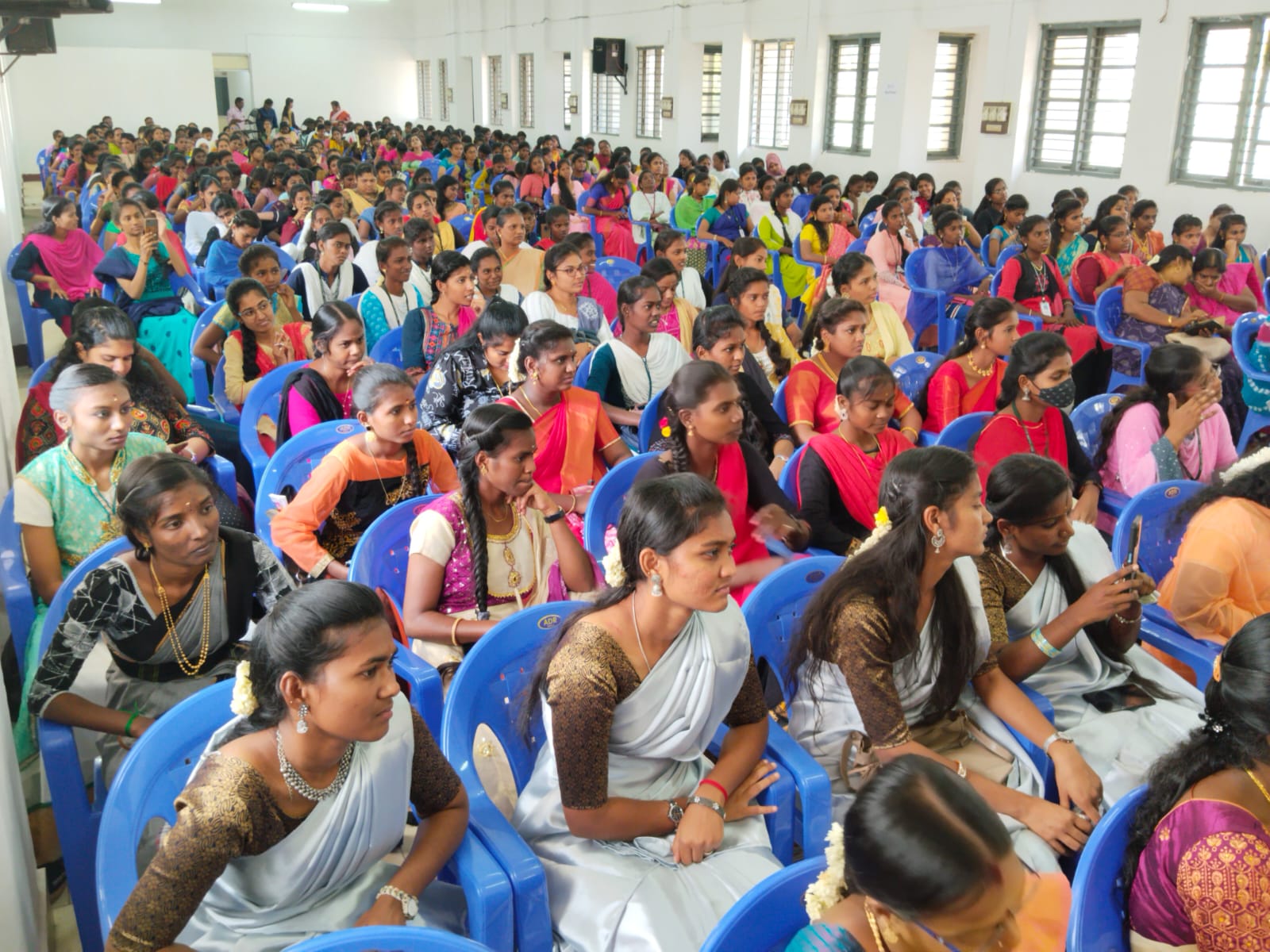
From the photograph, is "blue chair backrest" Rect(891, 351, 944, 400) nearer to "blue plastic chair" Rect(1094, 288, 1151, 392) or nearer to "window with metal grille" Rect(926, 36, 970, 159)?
"blue plastic chair" Rect(1094, 288, 1151, 392)

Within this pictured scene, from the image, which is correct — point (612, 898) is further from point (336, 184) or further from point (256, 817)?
point (336, 184)

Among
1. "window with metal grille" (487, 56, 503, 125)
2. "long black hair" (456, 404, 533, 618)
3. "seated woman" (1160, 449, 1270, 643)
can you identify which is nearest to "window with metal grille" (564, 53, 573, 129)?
"window with metal grille" (487, 56, 503, 125)

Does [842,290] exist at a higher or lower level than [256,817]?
higher

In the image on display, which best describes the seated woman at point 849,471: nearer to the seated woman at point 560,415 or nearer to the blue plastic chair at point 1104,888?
the seated woman at point 560,415

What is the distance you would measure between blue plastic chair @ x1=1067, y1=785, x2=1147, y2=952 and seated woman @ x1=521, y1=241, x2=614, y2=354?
11.0 ft

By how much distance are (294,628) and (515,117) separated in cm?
1931

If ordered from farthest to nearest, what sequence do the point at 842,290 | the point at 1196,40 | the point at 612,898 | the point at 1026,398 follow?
the point at 1196,40
the point at 842,290
the point at 1026,398
the point at 612,898

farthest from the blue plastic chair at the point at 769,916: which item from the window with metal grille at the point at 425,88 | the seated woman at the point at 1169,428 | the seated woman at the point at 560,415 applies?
the window with metal grille at the point at 425,88

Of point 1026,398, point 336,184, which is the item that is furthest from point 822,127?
point 1026,398

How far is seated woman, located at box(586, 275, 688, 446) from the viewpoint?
3.88m

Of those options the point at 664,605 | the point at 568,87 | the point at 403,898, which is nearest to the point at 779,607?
the point at 664,605

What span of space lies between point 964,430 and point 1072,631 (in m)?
1.36

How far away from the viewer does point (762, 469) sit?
9.13 feet

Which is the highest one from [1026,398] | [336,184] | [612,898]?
[336,184]
